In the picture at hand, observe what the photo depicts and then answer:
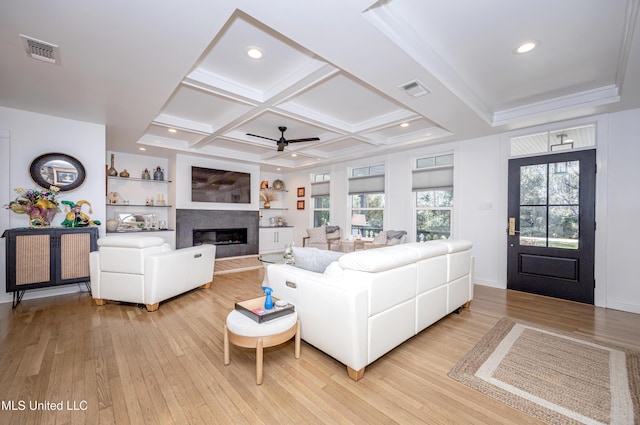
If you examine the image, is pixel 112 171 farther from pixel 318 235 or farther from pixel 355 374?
pixel 355 374

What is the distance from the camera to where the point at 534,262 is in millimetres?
4137

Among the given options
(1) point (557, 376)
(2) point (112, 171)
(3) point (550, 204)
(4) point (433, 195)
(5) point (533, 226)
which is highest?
(2) point (112, 171)

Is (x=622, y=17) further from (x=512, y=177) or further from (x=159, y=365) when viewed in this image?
(x=159, y=365)

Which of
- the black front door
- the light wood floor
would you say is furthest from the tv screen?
Answer: the black front door

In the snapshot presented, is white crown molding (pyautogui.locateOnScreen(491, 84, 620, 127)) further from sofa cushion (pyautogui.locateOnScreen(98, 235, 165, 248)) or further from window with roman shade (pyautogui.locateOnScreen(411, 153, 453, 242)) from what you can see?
sofa cushion (pyautogui.locateOnScreen(98, 235, 165, 248))

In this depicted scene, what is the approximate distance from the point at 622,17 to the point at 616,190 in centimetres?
→ 246

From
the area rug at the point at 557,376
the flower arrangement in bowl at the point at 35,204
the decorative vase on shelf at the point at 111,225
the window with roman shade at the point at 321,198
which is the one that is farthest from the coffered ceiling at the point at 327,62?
the window with roman shade at the point at 321,198

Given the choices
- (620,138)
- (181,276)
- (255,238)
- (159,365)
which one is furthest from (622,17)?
(255,238)

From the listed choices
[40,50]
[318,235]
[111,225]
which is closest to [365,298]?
[40,50]

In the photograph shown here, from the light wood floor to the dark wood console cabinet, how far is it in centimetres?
41

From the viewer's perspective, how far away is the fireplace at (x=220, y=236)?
6621 mm

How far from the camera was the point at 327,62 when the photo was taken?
8.47 feet

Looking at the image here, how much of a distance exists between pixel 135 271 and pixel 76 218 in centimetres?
155

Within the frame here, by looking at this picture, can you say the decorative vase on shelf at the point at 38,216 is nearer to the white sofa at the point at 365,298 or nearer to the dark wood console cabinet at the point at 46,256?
the dark wood console cabinet at the point at 46,256
